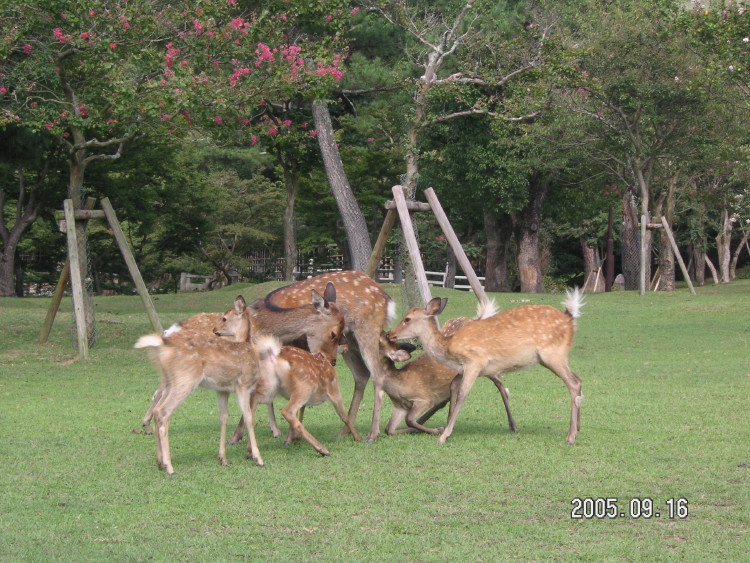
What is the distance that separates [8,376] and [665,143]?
68.0ft

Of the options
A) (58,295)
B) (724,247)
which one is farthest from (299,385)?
(724,247)

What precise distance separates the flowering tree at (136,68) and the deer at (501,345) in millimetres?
8096

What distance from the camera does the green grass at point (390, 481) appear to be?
575cm

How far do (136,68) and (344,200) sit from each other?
886 centimetres

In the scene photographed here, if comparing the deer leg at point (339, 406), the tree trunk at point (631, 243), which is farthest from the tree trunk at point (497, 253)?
the deer leg at point (339, 406)

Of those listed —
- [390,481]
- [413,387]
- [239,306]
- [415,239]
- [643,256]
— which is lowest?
[390,481]

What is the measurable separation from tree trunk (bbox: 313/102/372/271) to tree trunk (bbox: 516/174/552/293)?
8798 millimetres

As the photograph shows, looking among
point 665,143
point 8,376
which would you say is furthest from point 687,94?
point 8,376

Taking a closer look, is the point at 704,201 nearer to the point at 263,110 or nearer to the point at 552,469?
the point at 263,110

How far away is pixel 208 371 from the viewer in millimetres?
7848

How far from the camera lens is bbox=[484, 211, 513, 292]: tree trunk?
34.1m

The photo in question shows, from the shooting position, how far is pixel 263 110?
29.5 m

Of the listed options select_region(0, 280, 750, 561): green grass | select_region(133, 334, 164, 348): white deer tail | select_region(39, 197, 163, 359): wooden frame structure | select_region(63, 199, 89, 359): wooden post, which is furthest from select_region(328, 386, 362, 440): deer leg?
select_region(63, 199, 89, 359): wooden post

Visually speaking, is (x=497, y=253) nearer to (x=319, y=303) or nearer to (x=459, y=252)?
(x=459, y=252)
